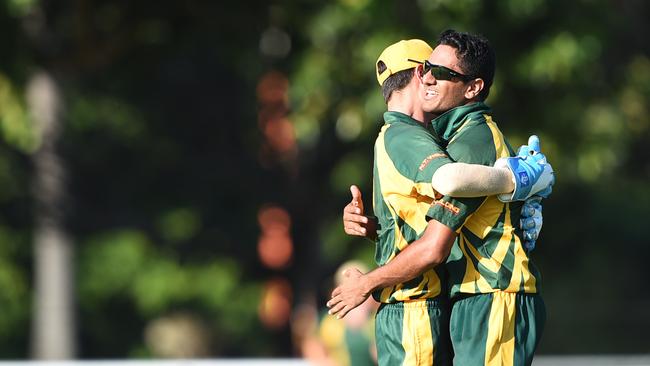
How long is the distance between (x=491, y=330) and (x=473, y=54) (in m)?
0.90

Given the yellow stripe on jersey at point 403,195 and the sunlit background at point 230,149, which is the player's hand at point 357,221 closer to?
the yellow stripe on jersey at point 403,195

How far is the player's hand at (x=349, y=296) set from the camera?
4.42 metres

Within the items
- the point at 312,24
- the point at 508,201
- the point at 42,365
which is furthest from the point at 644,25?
the point at 508,201

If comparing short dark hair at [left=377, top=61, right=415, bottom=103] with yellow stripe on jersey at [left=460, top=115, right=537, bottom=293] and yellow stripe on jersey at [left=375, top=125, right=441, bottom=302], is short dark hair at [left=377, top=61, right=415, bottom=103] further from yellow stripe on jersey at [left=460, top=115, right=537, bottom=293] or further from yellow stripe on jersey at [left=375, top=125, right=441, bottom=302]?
yellow stripe on jersey at [left=460, top=115, right=537, bottom=293]

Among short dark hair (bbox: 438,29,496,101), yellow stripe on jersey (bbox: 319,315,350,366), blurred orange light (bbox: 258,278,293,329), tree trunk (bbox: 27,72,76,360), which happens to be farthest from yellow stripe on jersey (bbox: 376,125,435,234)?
blurred orange light (bbox: 258,278,293,329)

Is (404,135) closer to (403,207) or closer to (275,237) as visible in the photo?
(403,207)

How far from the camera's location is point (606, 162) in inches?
540

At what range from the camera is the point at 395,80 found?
4.60 metres

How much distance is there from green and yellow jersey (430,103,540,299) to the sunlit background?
7.36 m

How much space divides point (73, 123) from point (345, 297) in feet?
42.1

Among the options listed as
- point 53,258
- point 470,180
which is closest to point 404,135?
point 470,180

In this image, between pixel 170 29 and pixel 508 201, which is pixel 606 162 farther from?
pixel 508 201

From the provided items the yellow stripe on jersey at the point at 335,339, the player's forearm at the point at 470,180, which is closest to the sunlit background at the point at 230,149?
the yellow stripe on jersey at the point at 335,339

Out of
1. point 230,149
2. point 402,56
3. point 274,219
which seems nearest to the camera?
point 402,56
